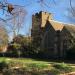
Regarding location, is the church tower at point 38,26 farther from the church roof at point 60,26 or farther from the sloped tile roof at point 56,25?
the church roof at point 60,26

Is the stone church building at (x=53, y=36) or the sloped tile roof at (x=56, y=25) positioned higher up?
the sloped tile roof at (x=56, y=25)

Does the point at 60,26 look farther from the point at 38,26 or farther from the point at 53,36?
the point at 38,26

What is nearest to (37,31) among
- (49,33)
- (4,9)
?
(49,33)

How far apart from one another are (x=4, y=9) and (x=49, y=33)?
6561cm

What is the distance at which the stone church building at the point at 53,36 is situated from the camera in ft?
210

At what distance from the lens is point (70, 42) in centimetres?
5959

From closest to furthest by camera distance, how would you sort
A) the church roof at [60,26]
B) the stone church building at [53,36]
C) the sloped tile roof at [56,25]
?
the stone church building at [53,36]
the church roof at [60,26]
the sloped tile roof at [56,25]

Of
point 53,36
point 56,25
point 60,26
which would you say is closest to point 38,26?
point 56,25

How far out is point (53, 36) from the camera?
7112cm

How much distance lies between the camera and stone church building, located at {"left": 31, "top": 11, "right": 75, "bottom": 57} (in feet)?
210

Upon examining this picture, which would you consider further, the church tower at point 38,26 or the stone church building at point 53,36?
the church tower at point 38,26

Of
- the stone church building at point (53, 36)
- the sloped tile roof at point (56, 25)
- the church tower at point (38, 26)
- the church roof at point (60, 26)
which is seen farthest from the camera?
the church tower at point (38, 26)

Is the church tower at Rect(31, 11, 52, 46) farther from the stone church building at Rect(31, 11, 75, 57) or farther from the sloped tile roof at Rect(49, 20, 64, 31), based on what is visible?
the sloped tile roof at Rect(49, 20, 64, 31)

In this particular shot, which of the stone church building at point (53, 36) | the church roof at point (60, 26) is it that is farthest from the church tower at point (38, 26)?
the church roof at point (60, 26)
